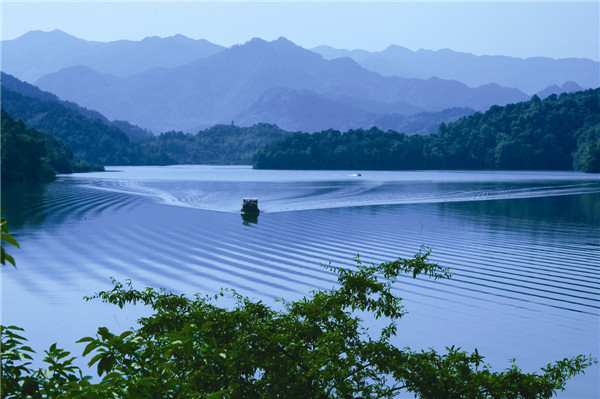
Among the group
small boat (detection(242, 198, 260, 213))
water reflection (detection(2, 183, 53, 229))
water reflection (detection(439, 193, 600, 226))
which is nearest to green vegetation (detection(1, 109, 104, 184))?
water reflection (detection(2, 183, 53, 229))

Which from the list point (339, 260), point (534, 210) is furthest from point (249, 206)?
point (534, 210)

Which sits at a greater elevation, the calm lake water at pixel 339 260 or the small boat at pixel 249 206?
the small boat at pixel 249 206

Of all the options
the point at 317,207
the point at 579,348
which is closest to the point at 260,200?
the point at 317,207

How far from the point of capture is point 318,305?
10.8 metres

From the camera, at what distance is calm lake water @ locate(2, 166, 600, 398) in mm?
21016

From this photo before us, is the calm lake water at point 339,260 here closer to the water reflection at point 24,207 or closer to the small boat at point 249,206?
the water reflection at point 24,207

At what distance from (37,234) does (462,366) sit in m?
Result: 42.0

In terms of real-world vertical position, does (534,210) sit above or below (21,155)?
below

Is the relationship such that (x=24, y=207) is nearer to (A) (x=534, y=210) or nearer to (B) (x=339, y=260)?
(B) (x=339, y=260)

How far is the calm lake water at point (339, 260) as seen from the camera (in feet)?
68.9

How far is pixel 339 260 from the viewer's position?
3412 centimetres

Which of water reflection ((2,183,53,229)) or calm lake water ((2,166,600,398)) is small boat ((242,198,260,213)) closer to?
calm lake water ((2,166,600,398))

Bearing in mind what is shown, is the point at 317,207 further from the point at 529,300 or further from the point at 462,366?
the point at 462,366

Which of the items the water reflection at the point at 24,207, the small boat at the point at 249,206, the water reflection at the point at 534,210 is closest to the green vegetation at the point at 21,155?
the water reflection at the point at 24,207
